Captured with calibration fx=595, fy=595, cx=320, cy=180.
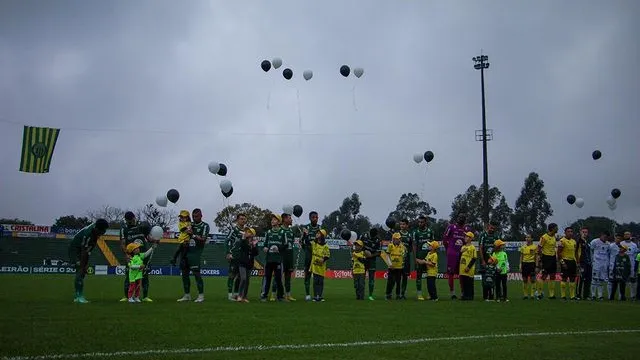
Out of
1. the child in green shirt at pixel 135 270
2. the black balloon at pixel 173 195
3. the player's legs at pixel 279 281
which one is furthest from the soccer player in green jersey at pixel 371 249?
the child in green shirt at pixel 135 270

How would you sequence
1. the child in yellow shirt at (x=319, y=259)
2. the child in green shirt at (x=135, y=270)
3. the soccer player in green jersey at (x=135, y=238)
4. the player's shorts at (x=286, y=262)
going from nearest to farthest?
the child in green shirt at (x=135, y=270)
the soccer player in green jersey at (x=135, y=238)
the player's shorts at (x=286, y=262)
the child in yellow shirt at (x=319, y=259)

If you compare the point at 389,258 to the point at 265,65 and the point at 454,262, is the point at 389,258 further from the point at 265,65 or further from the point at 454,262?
the point at 265,65

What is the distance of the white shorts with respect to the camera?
64.5 ft

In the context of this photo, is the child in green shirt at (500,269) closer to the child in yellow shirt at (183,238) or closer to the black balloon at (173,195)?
the child in yellow shirt at (183,238)

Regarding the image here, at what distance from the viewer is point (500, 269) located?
55.2 feet

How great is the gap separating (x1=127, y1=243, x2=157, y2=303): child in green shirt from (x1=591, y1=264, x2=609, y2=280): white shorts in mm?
14404

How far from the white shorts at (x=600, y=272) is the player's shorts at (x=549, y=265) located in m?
2.12

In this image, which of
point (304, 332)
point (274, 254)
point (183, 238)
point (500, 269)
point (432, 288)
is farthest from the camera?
point (500, 269)

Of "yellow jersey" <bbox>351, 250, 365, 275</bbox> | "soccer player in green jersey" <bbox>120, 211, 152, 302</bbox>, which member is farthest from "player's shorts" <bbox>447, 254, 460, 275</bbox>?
"soccer player in green jersey" <bbox>120, 211, 152, 302</bbox>

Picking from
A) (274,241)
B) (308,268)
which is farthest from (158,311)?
(308,268)

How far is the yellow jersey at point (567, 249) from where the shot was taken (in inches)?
731

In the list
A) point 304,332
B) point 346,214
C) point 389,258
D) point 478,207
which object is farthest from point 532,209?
point 304,332

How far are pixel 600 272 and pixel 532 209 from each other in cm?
5979

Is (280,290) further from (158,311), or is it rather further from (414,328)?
(414,328)
